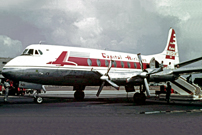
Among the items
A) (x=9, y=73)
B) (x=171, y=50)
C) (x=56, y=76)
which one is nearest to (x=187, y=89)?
(x=171, y=50)

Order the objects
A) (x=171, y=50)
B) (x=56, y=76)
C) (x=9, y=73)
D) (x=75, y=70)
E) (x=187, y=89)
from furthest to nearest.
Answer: (x=187, y=89) < (x=171, y=50) < (x=75, y=70) < (x=56, y=76) < (x=9, y=73)

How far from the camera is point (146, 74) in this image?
19.0 metres

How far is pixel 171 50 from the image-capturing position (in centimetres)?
3019

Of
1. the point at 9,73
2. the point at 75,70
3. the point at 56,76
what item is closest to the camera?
the point at 9,73

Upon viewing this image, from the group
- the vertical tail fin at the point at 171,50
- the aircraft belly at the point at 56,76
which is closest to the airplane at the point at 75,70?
the aircraft belly at the point at 56,76

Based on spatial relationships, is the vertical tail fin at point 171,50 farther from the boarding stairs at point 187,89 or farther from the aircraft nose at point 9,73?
the aircraft nose at point 9,73

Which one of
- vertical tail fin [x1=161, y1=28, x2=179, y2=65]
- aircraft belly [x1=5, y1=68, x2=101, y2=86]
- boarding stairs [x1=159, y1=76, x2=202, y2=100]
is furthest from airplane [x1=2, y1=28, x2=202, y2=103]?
boarding stairs [x1=159, y1=76, x2=202, y2=100]

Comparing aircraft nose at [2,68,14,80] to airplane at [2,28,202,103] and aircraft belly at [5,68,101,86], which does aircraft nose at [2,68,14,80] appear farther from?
aircraft belly at [5,68,101,86]

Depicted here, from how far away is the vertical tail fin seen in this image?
29438 millimetres

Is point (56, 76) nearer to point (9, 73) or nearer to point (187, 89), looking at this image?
point (9, 73)

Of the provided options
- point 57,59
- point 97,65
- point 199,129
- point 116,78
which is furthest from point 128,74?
point 199,129

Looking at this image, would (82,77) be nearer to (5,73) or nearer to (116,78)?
(116,78)

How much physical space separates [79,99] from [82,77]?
510 centimetres

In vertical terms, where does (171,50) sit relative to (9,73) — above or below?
above
